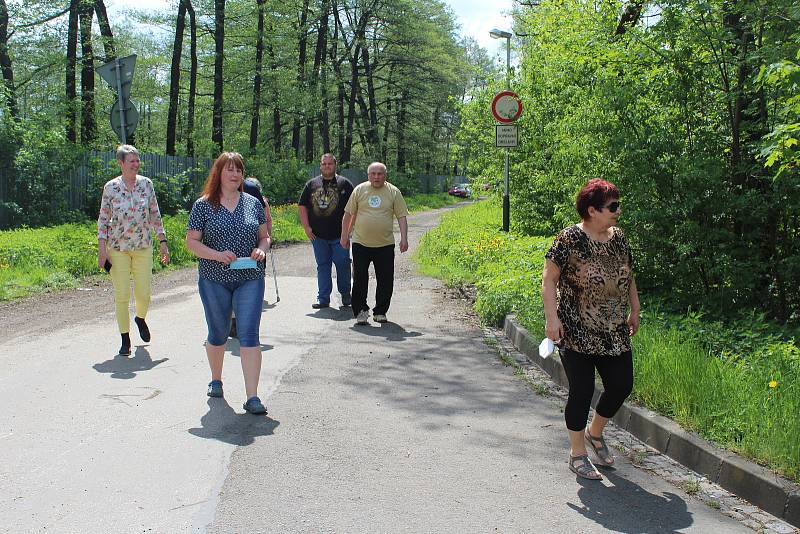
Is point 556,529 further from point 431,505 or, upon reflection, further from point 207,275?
point 207,275

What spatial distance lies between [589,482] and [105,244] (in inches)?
205

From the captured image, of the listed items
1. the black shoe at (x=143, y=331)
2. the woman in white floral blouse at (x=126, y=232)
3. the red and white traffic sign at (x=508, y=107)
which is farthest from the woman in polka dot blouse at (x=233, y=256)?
the red and white traffic sign at (x=508, y=107)

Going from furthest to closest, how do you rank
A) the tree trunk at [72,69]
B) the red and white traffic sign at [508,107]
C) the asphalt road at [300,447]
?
1. the tree trunk at [72,69]
2. the red and white traffic sign at [508,107]
3. the asphalt road at [300,447]

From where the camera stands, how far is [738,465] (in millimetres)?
4520

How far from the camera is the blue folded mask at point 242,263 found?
5.85m

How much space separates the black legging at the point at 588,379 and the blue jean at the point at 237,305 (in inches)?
89.6

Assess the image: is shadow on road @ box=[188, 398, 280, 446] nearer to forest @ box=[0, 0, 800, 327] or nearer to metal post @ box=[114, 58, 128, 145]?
forest @ box=[0, 0, 800, 327]

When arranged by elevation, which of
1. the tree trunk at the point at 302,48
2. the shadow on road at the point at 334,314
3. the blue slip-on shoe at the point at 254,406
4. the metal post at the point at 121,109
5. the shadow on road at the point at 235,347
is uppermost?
the tree trunk at the point at 302,48

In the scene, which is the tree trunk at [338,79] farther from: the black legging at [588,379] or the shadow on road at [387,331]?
the black legging at [588,379]

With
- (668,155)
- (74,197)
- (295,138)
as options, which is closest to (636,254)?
(668,155)

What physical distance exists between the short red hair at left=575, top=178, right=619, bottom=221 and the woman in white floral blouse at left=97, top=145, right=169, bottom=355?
442cm

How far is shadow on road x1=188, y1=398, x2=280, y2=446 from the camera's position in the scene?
208 inches

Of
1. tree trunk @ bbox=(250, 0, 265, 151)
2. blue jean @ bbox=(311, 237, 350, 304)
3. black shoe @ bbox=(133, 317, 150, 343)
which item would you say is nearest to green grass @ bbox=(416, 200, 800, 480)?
blue jean @ bbox=(311, 237, 350, 304)

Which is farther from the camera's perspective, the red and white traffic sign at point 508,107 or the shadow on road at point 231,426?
the red and white traffic sign at point 508,107
